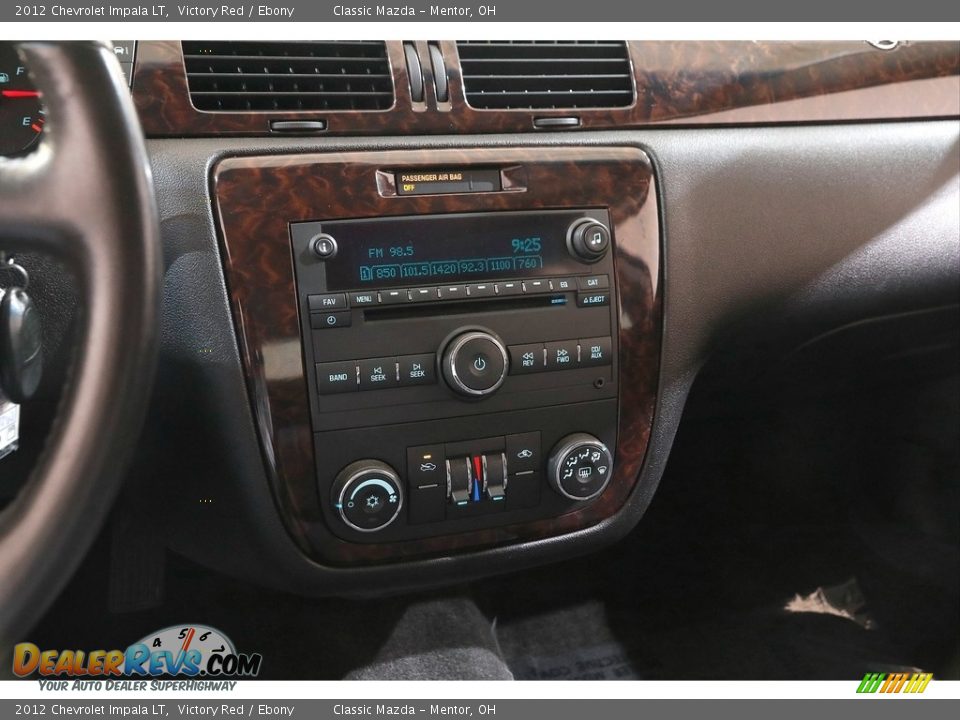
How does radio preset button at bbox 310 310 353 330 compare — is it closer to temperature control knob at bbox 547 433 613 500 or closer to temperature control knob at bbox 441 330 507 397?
temperature control knob at bbox 441 330 507 397

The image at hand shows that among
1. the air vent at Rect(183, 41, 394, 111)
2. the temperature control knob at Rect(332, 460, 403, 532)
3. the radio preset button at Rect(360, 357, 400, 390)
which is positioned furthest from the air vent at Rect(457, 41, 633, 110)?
the temperature control knob at Rect(332, 460, 403, 532)

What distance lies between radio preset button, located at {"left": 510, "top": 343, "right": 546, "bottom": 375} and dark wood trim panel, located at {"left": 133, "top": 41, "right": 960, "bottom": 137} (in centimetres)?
25

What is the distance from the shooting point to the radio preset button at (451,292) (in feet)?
3.22

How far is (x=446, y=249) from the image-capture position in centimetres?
99

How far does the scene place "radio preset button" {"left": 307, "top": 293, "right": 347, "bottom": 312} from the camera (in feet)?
3.11

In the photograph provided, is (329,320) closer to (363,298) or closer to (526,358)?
(363,298)

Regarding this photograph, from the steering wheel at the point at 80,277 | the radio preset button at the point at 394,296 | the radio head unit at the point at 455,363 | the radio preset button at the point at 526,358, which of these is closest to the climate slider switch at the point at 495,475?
the radio head unit at the point at 455,363

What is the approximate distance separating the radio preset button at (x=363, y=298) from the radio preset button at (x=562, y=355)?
21cm

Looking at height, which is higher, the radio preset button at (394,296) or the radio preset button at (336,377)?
the radio preset button at (394,296)

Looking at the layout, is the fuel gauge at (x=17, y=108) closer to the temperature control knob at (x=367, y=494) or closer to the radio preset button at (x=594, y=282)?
the temperature control knob at (x=367, y=494)

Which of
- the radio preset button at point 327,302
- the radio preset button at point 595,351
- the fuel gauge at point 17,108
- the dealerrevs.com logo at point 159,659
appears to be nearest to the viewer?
the fuel gauge at point 17,108

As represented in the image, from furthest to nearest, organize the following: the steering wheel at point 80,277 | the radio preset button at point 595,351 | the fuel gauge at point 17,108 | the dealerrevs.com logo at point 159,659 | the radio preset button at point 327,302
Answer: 1. the dealerrevs.com logo at point 159,659
2. the radio preset button at point 595,351
3. the radio preset button at point 327,302
4. the fuel gauge at point 17,108
5. the steering wheel at point 80,277
